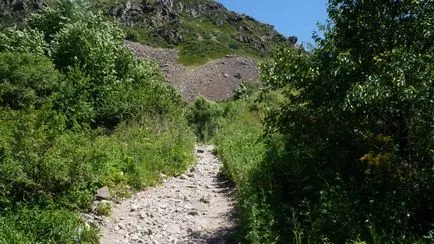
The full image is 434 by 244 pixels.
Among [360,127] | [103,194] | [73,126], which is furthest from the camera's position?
[73,126]

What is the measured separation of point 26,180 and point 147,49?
72.8 m

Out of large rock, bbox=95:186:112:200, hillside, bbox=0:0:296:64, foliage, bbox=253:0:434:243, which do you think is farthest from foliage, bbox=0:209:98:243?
hillside, bbox=0:0:296:64

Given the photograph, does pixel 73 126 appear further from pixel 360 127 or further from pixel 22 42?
pixel 22 42

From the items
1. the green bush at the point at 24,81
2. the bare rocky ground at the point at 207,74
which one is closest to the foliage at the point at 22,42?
the green bush at the point at 24,81

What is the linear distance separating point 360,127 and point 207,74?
204ft

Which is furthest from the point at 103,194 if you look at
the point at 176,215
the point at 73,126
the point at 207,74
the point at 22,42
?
the point at 207,74

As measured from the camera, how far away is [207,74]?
6894 centimetres

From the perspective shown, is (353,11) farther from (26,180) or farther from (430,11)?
(26,180)

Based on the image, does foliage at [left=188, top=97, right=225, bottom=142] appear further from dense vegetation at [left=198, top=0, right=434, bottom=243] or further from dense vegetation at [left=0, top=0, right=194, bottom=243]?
dense vegetation at [left=198, top=0, right=434, bottom=243]

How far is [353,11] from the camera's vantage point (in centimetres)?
816

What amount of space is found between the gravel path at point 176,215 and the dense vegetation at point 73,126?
567 millimetres

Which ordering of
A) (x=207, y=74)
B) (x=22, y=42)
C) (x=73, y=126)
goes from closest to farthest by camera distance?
(x=73, y=126), (x=22, y=42), (x=207, y=74)

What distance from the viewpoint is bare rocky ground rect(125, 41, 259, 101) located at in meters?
60.7

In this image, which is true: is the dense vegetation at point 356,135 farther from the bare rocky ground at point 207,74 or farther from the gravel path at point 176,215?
the bare rocky ground at point 207,74
